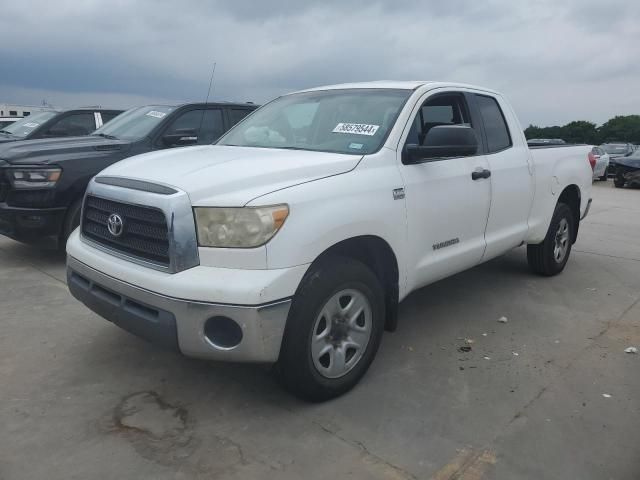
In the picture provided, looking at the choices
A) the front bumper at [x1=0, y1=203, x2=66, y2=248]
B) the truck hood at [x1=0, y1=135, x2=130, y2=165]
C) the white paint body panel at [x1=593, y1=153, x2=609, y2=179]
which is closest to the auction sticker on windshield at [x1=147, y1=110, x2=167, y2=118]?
the truck hood at [x1=0, y1=135, x2=130, y2=165]

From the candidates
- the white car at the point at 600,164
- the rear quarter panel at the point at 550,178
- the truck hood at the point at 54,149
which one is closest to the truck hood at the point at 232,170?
the rear quarter panel at the point at 550,178

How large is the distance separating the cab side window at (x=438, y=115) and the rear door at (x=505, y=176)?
0.22 meters

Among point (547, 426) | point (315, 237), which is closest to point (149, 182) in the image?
point (315, 237)

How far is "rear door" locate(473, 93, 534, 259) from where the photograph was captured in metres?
4.28

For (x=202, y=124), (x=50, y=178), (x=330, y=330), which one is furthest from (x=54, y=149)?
(x=330, y=330)

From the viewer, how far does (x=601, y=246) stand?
730 cm

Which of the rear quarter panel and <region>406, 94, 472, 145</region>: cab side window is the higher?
<region>406, 94, 472, 145</region>: cab side window

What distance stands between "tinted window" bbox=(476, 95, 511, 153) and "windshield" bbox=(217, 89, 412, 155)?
3.33ft

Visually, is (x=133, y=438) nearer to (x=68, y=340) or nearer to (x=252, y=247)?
(x=252, y=247)

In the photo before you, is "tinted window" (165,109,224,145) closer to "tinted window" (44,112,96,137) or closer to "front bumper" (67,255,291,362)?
"tinted window" (44,112,96,137)

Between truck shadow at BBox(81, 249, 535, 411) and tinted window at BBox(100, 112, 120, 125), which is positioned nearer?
truck shadow at BBox(81, 249, 535, 411)

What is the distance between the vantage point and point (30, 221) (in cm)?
544

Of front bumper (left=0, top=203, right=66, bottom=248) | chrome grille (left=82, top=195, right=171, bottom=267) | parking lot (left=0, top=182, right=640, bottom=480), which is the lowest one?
parking lot (left=0, top=182, right=640, bottom=480)

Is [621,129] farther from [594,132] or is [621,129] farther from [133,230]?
[133,230]
